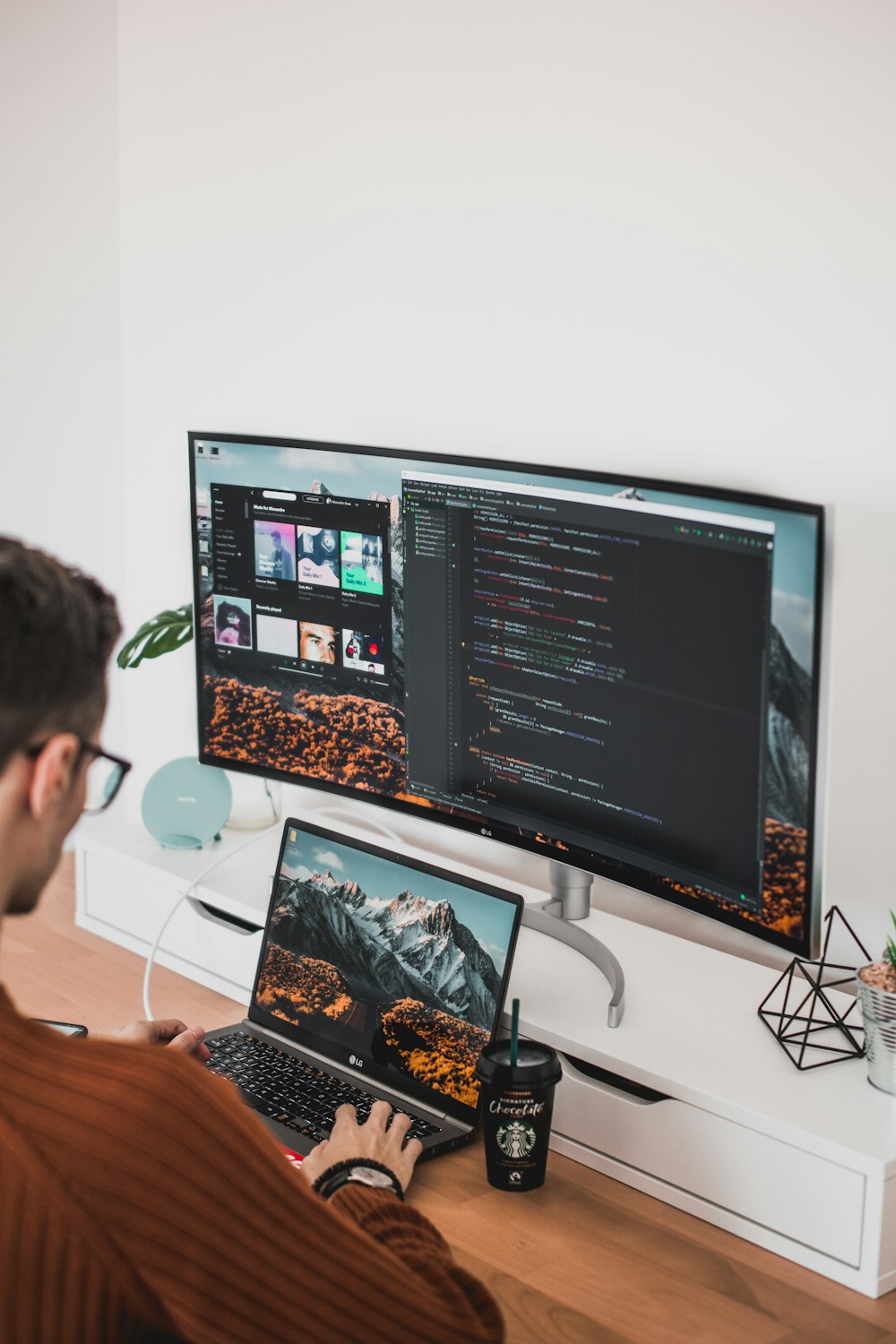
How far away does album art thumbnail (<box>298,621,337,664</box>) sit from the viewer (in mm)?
1893

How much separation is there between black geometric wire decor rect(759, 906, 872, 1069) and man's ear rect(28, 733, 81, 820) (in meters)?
0.79

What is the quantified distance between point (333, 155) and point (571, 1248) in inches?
59.5

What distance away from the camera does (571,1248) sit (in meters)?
1.35

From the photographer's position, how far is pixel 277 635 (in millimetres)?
1949

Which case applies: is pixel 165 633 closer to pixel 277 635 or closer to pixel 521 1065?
pixel 277 635

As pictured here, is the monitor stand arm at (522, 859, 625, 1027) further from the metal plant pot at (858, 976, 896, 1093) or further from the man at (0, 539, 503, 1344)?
the man at (0, 539, 503, 1344)

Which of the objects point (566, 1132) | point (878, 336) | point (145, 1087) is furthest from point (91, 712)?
point (878, 336)

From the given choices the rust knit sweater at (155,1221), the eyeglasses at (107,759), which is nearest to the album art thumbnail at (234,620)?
the eyeglasses at (107,759)

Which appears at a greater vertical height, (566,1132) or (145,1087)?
(145,1087)

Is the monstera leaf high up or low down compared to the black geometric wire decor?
up

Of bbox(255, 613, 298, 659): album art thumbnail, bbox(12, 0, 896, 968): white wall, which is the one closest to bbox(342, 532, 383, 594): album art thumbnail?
bbox(255, 613, 298, 659): album art thumbnail

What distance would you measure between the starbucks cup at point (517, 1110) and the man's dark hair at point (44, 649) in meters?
0.66

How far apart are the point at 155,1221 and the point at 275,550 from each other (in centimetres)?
114

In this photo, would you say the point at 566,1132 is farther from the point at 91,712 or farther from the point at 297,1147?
the point at 91,712
